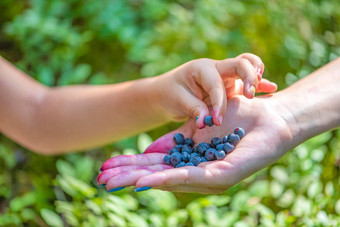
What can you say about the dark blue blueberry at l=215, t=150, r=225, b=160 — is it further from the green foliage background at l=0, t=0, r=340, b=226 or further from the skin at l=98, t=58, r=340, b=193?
the green foliage background at l=0, t=0, r=340, b=226

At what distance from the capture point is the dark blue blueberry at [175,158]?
3.43ft

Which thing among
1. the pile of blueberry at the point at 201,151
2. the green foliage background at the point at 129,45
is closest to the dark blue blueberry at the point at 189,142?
the pile of blueberry at the point at 201,151

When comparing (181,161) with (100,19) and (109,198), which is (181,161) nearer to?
(109,198)

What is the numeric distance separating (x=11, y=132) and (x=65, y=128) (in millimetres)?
219

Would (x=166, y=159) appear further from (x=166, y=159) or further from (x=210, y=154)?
(x=210, y=154)

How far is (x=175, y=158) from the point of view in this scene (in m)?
1.05

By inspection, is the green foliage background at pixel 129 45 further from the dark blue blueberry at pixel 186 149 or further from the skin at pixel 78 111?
the dark blue blueberry at pixel 186 149

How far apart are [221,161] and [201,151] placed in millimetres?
140

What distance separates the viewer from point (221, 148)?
1.05 metres

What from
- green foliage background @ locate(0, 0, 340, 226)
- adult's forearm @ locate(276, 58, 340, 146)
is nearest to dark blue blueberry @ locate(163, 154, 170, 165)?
adult's forearm @ locate(276, 58, 340, 146)

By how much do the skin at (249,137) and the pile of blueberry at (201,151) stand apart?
0.08 feet

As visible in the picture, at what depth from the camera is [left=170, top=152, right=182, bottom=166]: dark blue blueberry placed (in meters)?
1.05

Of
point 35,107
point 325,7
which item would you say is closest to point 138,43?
point 35,107

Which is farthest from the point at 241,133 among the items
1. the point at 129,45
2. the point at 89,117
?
the point at 129,45
